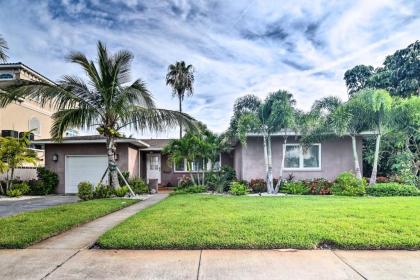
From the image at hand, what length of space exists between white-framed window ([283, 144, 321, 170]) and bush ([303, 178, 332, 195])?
1421mm

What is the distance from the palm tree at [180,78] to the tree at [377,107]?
17933mm

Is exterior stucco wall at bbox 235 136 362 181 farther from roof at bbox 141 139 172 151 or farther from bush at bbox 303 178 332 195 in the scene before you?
roof at bbox 141 139 172 151

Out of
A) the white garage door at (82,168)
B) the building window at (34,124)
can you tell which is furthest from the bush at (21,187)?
the building window at (34,124)

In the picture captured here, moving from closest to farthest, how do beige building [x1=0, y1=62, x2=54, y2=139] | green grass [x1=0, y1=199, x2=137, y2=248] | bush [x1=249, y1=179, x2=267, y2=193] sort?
green grass [x1=0, y1=199, x2=137, y2=248], bush [x1=249, y1=179, x2=267, y2=193], beige building [x1=0, y1=62, x2=54, y2=139]

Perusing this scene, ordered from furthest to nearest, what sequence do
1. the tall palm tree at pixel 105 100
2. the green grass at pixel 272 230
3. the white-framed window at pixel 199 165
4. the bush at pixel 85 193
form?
the white-framed window at pixel 199 165
the bush at pixel 85 193
the tall palm tree at pixel 105 100
the green grass at pixel 272 230

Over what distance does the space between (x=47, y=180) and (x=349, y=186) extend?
15500mm

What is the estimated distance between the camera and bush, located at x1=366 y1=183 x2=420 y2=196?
1370 centimetres

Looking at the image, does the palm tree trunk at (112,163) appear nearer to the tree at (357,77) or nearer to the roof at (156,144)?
the roof at (156,144)

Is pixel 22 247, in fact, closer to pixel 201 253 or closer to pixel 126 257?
pixel 126 257

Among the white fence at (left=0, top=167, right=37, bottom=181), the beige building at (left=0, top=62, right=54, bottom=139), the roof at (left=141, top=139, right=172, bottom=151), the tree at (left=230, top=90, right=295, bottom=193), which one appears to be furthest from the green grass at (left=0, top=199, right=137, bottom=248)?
the beige building at (left=0, top=62, right=54, bottom=139)

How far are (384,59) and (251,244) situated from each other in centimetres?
2266

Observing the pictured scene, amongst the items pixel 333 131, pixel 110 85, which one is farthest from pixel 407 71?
pixel 110 85

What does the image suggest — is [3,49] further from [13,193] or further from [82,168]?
[82,168]

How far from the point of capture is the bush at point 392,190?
13.7 meters
